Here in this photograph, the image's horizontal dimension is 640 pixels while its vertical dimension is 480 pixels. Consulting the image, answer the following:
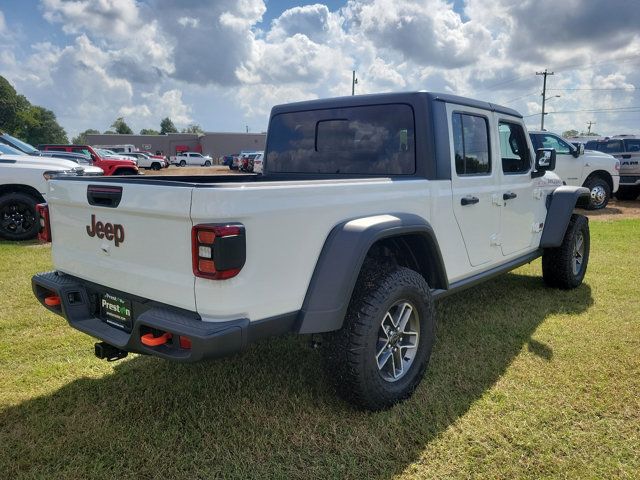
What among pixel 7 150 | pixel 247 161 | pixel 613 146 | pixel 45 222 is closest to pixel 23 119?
pixel 247 161

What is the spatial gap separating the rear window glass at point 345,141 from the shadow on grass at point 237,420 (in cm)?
142

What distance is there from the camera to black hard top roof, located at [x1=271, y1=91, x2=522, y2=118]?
3342 mm

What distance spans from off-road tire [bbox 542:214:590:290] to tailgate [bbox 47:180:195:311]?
4.20 m

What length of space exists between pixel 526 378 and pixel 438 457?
3.76 feet

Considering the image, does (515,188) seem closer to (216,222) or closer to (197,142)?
(216,222)

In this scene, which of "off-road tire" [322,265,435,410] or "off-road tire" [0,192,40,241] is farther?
"off-road tire" [0,192,40,241]

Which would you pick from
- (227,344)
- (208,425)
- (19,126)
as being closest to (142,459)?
(208,425)

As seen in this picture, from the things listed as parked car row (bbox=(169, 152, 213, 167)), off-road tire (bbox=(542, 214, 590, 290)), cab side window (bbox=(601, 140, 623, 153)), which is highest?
parked car row (bbox=(169, 152, 213, 167))

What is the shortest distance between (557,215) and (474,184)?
1.73 m

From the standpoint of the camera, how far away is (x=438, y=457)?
2.51 metres

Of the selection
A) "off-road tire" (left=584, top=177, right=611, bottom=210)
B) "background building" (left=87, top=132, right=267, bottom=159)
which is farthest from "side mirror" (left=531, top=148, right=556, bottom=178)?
"background building" (left=87, top=132, right=267, bottom=159)

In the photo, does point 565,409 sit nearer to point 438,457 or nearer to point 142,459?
point 438,457

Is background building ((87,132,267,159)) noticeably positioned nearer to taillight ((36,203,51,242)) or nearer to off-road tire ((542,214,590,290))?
off-road tire ((542,214,590,290))

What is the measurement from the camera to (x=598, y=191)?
12.5m
